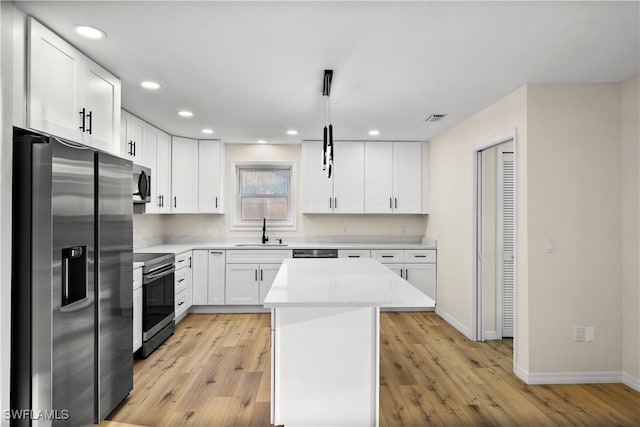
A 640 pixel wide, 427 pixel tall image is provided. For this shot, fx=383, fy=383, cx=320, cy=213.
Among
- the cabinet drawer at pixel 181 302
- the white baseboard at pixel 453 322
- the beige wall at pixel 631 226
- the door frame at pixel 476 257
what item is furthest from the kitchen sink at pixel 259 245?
the beige wall at pixel 631 226

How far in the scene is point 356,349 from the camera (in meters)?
2.19

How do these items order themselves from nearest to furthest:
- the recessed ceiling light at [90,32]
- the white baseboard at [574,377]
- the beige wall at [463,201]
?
1. the recessed ceiling light at [90,32]
2. the white baseboard at [574,377]
3. the beige wall at [463,201]

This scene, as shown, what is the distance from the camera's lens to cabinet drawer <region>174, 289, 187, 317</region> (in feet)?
14.5

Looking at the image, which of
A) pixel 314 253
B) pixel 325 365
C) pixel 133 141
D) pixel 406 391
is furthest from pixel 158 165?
pixel 406 391

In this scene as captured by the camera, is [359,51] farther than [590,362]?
No

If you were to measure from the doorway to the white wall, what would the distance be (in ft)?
12.5

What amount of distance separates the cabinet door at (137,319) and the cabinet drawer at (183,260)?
3.49 feet

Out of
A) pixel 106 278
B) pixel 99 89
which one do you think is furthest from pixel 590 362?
pixel 99 89

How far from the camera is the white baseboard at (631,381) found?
9.42ft

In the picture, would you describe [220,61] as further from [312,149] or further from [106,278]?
[312,149]

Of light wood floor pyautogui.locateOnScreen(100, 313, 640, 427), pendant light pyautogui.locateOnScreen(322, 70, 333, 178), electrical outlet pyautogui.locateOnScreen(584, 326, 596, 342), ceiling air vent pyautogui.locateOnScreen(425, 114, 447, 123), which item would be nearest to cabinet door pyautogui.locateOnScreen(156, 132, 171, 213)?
light wood floor pyautogui.locateOnScreen(100, 313, 640, 427)

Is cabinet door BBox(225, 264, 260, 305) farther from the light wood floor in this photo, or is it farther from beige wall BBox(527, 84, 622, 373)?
beige wall BBox(527, 84, 622, 373)

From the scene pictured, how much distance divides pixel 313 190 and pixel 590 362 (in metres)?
3.62

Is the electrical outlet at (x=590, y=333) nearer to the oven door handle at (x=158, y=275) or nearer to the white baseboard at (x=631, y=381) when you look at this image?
the white baseboard at (x=631, y=381)
